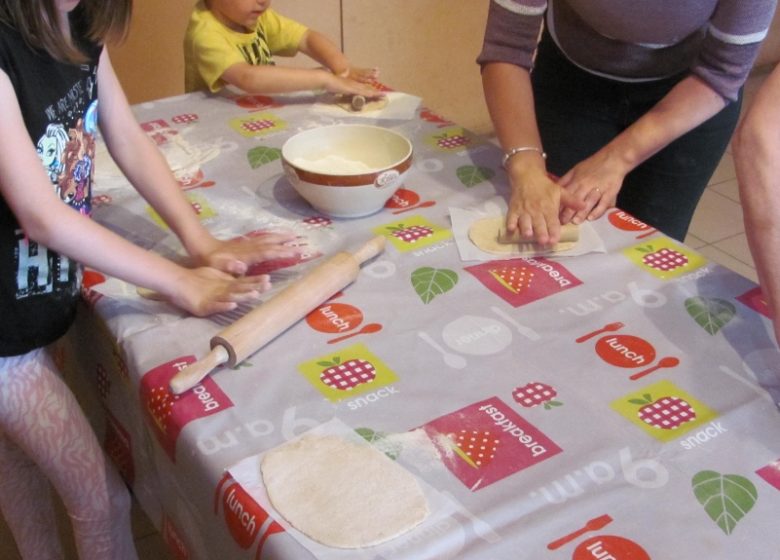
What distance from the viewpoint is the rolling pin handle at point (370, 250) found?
930 millimetres

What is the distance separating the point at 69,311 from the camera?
0.95 m

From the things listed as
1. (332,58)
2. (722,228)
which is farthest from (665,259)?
(722,228)

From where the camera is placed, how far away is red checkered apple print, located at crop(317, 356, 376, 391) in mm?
765

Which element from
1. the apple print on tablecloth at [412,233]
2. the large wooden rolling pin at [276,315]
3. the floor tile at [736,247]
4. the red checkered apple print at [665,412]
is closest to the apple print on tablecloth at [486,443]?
the red checkered apple print at [665,412]

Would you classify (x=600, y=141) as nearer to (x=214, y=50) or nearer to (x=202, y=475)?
(x=214, y=50)

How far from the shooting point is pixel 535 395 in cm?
75

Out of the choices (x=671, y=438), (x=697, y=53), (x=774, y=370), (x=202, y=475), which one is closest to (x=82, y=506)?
(x=202, y=475)

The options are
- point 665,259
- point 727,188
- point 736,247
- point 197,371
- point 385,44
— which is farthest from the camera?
point 727,188

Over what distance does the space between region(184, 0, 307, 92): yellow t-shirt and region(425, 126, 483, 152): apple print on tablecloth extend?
40 centimetres

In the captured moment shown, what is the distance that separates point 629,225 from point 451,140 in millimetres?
360

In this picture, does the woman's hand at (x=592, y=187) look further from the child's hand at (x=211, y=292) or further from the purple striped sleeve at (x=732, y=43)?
the child's hand at (x=211, y=292)

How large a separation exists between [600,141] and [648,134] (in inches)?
8.4

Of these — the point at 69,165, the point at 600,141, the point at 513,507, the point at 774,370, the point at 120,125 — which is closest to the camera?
the point at 513,507

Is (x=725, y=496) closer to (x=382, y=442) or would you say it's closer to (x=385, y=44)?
(x=382, y=442)
